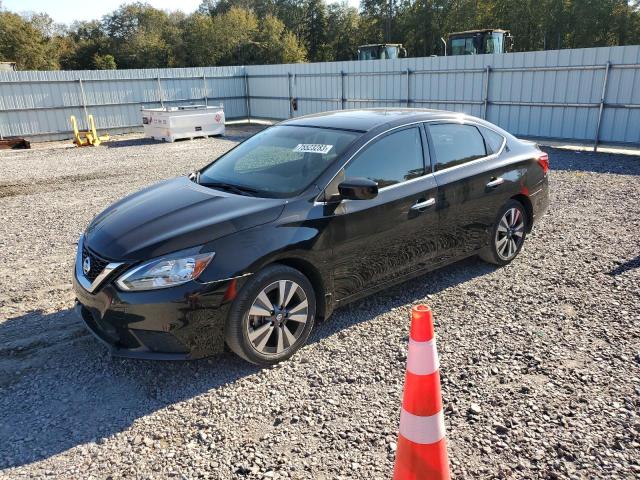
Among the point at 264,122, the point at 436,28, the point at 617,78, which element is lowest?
the point at 264,122

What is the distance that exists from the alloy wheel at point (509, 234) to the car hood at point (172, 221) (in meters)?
2.64

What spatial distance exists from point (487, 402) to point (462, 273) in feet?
7.50

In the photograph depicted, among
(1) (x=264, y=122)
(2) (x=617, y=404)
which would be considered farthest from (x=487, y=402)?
(1) (x=264, y=122)

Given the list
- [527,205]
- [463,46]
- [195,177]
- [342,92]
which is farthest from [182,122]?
[527,205]

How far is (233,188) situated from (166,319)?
1.33 m

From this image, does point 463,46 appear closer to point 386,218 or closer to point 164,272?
point 386,218

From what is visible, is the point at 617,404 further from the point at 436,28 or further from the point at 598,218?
the point at 436,28

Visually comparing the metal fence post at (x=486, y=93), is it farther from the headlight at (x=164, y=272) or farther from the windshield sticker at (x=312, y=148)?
the headlight at (x=164, y=272)

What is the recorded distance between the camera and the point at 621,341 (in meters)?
3.99

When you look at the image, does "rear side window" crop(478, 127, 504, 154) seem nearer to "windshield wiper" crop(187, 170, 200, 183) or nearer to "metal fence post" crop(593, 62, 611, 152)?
"windshield wiper" crop(187, 170, 200, 183)

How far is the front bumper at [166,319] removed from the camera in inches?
129

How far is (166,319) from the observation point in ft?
10.8

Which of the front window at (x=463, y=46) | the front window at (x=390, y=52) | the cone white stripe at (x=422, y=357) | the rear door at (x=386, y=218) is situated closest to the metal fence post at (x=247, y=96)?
the front window at (x=390, y=52)

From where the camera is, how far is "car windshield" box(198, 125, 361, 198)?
407cm
